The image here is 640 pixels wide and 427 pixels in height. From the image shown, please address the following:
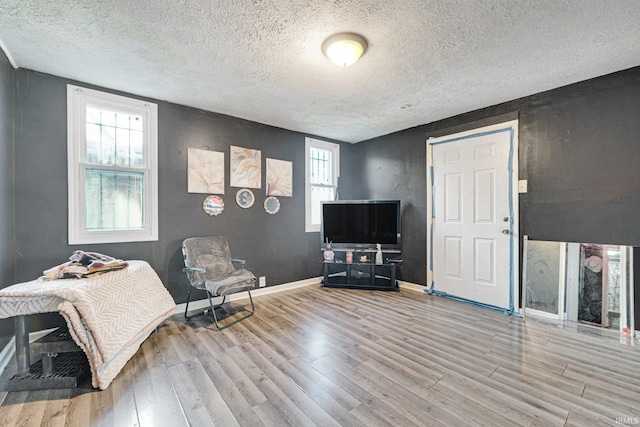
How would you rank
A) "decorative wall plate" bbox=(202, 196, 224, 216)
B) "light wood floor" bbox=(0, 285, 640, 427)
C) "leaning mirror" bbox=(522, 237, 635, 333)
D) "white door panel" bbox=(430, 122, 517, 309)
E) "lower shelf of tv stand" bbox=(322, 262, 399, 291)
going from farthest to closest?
"lower shelf of tv stand" bbox=(322, 262, 399, 291), "decorative wall plate" bbox=(202, 196, 224, 216), "white door panel" bbox=(430, 122, 517, 309), "leaning mirror" bbox=(522, 237, 635, 333), "light wood floor" bbox=(0, 285, 640, 427)

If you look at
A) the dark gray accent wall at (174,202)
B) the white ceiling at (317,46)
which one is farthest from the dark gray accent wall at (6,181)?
the white ceiling at (317,46)

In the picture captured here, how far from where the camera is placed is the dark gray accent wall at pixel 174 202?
8.08ft

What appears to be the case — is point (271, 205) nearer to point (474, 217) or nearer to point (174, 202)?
point (174, 202)

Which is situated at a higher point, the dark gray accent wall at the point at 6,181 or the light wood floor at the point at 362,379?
the dark gray accent wall at the point at 6,181

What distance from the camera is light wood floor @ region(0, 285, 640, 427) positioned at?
5.06 feet

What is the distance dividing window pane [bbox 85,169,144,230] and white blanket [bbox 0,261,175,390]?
849 mm

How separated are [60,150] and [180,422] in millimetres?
2713

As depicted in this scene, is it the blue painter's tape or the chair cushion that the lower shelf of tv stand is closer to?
the blue painter's tape

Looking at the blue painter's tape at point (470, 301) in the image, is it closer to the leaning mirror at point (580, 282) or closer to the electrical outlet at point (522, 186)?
the leaning mirror at point (580, 282)


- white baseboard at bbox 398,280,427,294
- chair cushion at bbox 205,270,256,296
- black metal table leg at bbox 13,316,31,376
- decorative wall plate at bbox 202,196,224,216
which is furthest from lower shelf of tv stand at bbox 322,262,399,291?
black metal table leg at bbox 13,316,31,376

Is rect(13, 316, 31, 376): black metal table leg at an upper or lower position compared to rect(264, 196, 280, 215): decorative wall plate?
lower

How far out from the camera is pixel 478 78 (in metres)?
2.64

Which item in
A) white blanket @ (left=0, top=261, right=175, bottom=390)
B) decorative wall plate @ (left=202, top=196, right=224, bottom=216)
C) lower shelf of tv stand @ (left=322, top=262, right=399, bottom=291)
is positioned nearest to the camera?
white blanket @ (left=0, top=261, right=175, bottom=390)

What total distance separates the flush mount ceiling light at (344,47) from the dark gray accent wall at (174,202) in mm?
2041
